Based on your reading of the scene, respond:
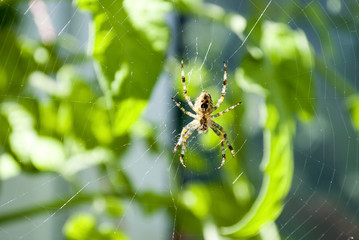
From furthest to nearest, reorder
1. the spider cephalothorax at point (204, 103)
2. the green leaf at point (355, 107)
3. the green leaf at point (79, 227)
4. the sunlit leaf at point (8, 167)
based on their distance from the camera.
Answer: the spider cephalothorax at point (204, 103) → the green leaf at point (355, 107) → the green leaf at point (79, 227) → the sunlit leaf at point (8, 167)

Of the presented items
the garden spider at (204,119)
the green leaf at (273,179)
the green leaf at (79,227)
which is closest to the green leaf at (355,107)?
the green leaf at (273,179)

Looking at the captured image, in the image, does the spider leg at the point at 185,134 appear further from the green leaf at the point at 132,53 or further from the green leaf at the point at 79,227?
the green leaf at the point at 132,53

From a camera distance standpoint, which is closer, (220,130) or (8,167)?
(8,167)

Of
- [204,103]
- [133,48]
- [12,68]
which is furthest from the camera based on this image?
[204,103]

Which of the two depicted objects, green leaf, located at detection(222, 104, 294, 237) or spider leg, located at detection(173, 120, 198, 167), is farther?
spider leg, located at detection(173, 120, 198, 167)

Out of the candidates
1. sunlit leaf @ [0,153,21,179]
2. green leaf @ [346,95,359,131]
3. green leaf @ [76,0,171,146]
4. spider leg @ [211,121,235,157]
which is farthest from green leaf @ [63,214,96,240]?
green leaf @ [346,95,359,131]

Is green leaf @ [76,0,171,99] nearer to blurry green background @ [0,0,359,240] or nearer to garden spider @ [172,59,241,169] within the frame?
blurry green background @ [0,0,359,240]

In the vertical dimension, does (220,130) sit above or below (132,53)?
below

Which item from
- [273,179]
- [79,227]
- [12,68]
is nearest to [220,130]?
[273,179]

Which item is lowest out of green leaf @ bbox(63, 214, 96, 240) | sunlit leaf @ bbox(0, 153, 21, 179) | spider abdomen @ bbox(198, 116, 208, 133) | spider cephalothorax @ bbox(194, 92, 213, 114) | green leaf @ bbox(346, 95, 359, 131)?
green leaf @ bbox(63, 214, 96, 240)

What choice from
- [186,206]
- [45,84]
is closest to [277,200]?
[186,206]

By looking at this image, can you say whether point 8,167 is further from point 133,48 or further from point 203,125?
point 203,125
